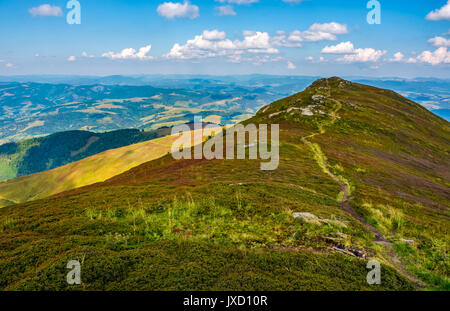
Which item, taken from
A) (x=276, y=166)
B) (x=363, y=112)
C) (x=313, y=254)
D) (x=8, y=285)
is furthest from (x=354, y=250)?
(x=363, y=112)

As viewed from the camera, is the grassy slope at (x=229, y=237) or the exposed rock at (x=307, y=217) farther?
the exposed rock at (x=307, y=217)

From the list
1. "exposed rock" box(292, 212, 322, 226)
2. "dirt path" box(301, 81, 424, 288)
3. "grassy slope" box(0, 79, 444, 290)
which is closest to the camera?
"grassy slope" box(0, 79, 444, 290)

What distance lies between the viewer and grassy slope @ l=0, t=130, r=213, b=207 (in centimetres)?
17000

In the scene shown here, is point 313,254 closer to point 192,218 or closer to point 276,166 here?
point 192,218

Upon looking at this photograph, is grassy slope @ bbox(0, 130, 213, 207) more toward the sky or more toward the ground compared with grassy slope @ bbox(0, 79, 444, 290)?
more toward the ground

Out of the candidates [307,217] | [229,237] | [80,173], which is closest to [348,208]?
[307,217]

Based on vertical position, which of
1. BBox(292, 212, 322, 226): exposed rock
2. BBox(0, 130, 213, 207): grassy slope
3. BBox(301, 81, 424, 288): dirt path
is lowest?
BBox(0, 130, 213, 207): grassy slope

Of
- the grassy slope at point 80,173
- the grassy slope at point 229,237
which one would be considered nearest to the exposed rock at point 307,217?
the grassy slope at point 229,237

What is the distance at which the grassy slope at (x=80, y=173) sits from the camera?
6693 inches

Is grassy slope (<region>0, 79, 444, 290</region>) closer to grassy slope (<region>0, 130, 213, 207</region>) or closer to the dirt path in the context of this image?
the dirt path

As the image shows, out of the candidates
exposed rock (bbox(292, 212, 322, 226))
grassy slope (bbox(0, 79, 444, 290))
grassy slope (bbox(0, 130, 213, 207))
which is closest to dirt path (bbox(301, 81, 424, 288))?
grassy slope (bbox(0, 79, 444, 290))

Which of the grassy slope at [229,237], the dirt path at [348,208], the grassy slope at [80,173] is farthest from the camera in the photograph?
the grassy slope at [80,173]

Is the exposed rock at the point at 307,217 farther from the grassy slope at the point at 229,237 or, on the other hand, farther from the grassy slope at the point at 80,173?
the grassy slope at the point at 80,173

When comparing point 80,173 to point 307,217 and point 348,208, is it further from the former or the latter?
point 307,217
